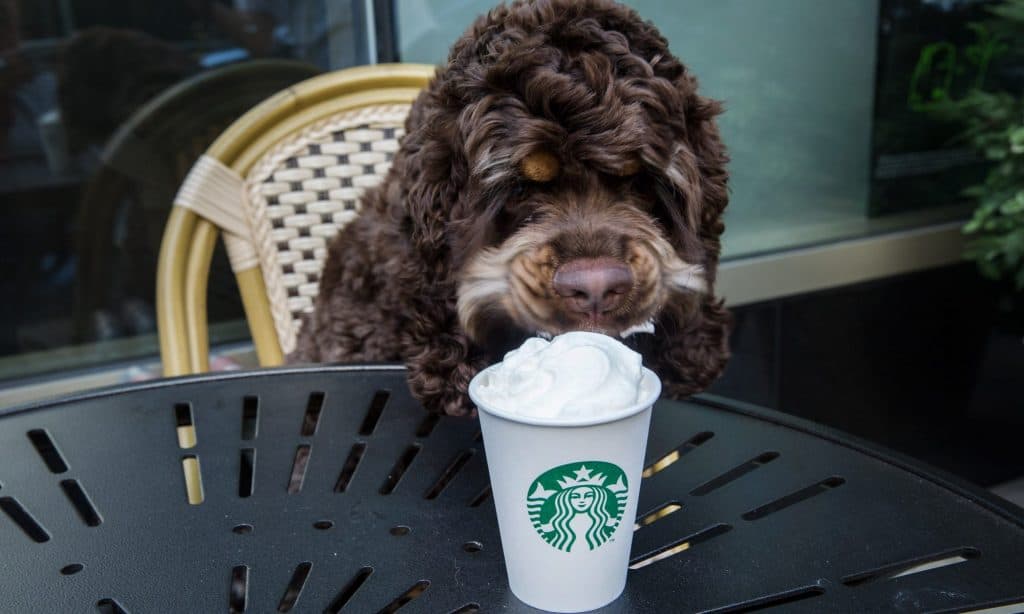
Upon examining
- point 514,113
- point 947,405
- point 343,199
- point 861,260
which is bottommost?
point 947,405

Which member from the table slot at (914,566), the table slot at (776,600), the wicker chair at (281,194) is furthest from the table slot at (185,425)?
the table slot at (914,566)

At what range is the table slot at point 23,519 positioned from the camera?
1.09 metres

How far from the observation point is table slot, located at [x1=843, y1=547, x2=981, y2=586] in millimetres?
970

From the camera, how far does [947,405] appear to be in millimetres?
3803

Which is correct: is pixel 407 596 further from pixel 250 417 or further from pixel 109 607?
pixel 250 417

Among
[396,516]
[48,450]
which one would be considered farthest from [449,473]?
[48,450]

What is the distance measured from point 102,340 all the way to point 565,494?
8.96 feet

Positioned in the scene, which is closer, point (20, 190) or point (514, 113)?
point (514, 113)

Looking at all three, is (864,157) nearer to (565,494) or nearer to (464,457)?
(464,457)

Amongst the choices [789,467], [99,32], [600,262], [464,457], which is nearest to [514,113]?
[600,262]

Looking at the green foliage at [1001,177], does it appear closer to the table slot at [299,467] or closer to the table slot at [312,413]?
the table slot at [312,413]

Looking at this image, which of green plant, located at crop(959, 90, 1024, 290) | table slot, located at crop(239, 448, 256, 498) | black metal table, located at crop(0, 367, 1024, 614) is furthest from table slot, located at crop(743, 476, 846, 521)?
green plant, located at crop(959, 90, 1024, 290)

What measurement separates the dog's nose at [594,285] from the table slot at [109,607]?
2.11 ft

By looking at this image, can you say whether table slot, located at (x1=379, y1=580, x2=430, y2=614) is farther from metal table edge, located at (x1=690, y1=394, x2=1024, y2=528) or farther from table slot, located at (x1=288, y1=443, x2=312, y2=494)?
metal table edge, located at (x1=690, y1=394, x2=1024, y2=528)
